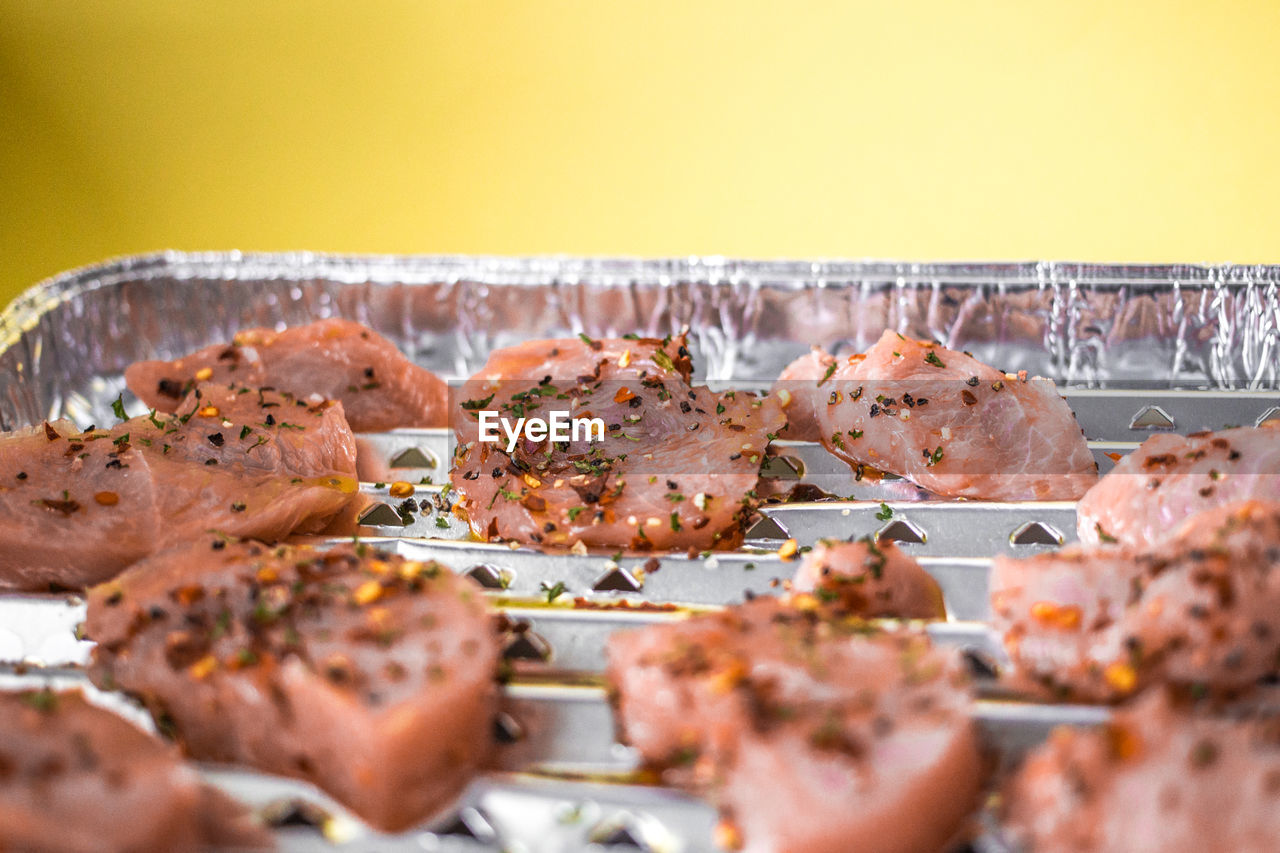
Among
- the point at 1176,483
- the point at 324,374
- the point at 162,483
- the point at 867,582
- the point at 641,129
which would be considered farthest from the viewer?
the point at 641,129

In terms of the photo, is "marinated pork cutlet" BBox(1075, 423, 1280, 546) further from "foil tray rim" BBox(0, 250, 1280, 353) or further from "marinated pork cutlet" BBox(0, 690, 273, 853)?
"marinated pork cutlet" BBox(0, 690, 273, 853)

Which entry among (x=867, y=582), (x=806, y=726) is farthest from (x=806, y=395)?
(x=806, y=726)

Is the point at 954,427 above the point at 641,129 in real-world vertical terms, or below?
below

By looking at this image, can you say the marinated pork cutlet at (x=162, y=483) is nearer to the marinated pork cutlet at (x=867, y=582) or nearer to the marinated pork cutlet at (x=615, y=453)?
the marinated pork cutlet at (x=615, y=453)

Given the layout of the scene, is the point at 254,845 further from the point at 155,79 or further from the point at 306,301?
the point at 155,79

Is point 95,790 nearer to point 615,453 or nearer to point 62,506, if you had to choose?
point 62,506

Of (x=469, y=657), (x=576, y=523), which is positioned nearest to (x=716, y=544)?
(x=576, y=523)
